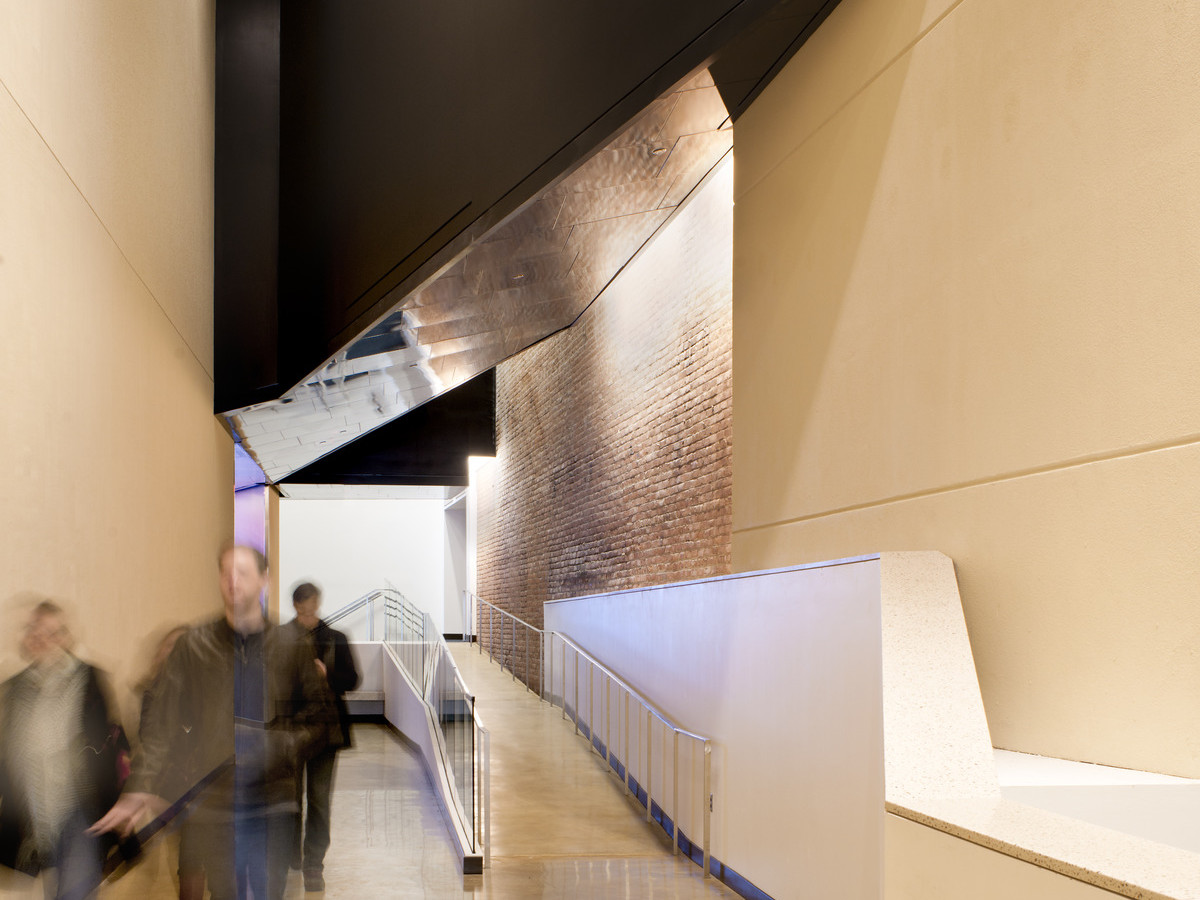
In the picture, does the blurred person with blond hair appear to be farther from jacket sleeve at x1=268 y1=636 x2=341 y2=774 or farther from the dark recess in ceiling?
the dark recess in ceiling

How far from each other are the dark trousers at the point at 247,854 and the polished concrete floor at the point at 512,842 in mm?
146

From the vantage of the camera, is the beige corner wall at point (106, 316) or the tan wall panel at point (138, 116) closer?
the beige corner wall at point (106, 316)

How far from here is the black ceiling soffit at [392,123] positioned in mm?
5172

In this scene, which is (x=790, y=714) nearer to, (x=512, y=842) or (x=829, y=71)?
(x=512, y=842)

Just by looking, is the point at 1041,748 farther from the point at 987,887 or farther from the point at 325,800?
the point at 325,800

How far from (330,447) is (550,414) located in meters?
2.73

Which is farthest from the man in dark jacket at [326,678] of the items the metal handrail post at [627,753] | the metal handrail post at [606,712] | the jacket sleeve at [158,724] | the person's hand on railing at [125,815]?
the metal handrail post at [606,712]

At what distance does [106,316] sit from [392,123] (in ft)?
10.1

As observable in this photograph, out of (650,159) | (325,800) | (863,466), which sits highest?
(650,159)

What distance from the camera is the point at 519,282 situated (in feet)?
24.7

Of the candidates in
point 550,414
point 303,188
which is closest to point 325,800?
point 303,188

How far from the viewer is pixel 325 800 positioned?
416 cm

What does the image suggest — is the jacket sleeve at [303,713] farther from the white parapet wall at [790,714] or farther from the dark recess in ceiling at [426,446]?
the dark recess in ceiling at [426,446]

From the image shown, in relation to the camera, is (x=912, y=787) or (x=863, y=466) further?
(x=863, y=466)
